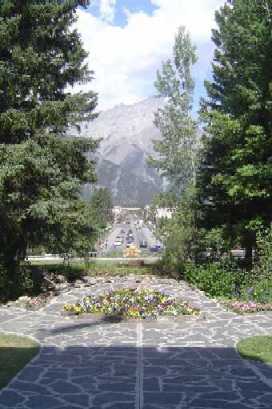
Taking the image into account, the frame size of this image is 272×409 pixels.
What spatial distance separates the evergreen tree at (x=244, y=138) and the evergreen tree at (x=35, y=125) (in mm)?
6027

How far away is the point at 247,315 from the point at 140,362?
587cm

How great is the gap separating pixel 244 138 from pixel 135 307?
34.3ft

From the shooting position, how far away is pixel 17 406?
291 inches

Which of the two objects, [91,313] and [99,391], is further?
[91,313]

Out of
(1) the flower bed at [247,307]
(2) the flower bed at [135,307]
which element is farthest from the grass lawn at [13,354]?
(1) the flower bed at [247,307]

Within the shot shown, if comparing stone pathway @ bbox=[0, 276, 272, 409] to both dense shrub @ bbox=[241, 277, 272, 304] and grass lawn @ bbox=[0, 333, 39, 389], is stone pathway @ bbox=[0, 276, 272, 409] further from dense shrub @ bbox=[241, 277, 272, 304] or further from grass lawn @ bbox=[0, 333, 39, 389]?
dense shrub @ bbox=[241, 277, 272, 304]

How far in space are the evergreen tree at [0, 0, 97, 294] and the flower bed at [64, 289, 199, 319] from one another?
3.37m

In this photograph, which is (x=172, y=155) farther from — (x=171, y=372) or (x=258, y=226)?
(x=171, y=372)

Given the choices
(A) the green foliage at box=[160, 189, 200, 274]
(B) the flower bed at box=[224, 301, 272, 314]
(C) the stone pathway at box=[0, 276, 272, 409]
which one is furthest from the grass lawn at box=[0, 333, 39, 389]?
(A) the green foliage at box=[160, 189, 200, 274]

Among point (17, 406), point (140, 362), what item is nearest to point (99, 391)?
point (17, 406)

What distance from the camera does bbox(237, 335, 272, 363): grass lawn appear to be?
10.4 m

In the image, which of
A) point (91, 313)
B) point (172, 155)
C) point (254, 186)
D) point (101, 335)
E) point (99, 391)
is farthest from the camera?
point (172, 155)

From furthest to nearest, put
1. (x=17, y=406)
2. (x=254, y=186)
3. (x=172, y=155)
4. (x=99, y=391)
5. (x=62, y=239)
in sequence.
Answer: (x=172, y=155) → (x=254, y=186) → (x=62, y=239) → (x=99, y=391) → (x=17, y=406)

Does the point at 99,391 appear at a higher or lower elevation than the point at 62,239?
lower
